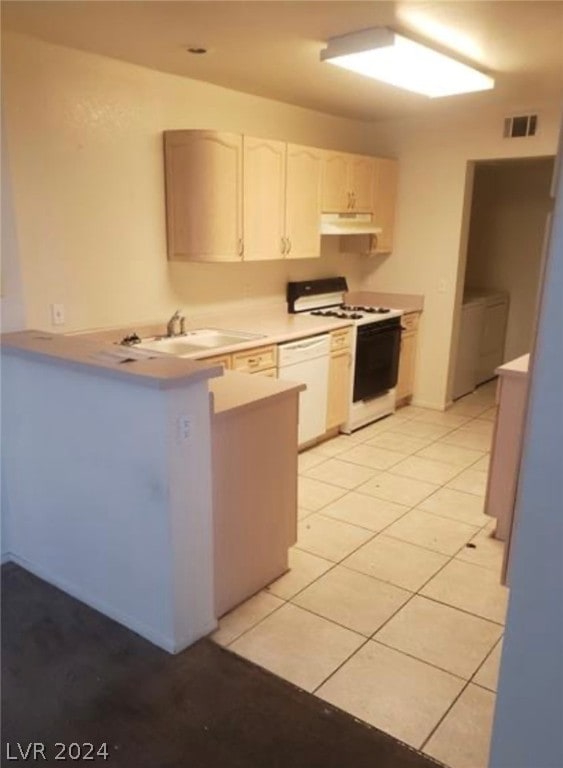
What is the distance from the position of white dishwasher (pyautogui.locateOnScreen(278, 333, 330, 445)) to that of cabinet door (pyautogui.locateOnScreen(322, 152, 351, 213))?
1079 millimetres

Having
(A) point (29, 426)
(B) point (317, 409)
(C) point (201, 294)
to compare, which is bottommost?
(B) point (317, 409)

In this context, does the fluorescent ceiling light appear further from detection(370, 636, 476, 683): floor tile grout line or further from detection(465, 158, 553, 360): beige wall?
detection(465, 158, 553, 360): beige wall

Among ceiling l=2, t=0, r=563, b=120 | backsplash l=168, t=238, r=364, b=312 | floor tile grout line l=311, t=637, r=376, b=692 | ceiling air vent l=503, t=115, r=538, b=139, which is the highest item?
ceiling l=2, t=0, r=563, b=120

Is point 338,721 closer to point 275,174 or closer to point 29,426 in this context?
point 29,426

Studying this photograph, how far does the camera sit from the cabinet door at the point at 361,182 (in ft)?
15.2

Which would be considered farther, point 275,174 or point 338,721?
point 275,174

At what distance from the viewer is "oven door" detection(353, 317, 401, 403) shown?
460 centimetres

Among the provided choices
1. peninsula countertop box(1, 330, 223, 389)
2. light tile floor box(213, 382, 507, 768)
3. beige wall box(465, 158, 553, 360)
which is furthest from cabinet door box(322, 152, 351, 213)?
peninsula countertop box(1, 330, 223, 389)

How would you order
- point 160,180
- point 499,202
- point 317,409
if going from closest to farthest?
point 160,180
point 317,409
point 499,202

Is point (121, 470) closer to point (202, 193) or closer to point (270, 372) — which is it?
point (270, 372)

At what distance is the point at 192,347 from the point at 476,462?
2.15 meters

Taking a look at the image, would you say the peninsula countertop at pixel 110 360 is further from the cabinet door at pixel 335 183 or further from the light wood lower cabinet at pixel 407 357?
the light wood lower cabinet at pixel 407 357

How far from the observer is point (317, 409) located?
13.8ft

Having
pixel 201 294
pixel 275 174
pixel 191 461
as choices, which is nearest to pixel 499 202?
pixel 275 174
